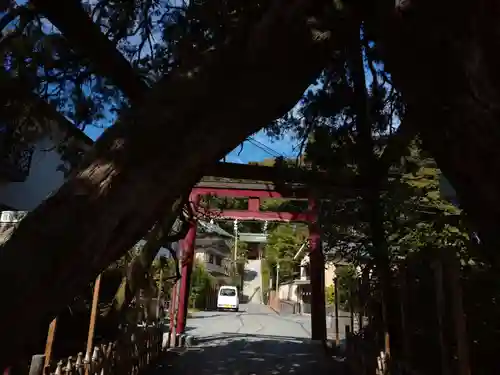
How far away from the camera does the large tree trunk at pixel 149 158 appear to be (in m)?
2.02

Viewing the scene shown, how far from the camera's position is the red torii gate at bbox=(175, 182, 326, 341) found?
12519 mm

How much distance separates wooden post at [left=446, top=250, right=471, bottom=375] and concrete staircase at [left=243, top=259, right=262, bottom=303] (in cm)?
5139

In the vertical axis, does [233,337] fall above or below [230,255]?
below

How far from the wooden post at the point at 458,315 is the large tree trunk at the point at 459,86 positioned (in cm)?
A: 39

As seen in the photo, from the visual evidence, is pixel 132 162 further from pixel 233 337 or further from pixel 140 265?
pixel 233 337

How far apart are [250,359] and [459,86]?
858cm

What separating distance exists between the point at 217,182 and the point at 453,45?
9.60 meters

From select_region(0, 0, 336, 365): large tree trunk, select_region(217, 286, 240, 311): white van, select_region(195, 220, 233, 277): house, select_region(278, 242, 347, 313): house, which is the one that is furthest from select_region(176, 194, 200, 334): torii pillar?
select_region(195, 220, 233, 277): house

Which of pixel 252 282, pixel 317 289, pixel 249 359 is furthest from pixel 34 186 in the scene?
pixel 252 282

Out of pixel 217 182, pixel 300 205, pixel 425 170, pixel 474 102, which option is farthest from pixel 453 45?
pixel 300 205

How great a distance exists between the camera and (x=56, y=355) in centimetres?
559

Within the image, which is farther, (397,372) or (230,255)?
(230,255)

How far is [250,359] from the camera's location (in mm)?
9906

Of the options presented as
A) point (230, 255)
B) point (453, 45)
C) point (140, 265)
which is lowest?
point (140, 265)
